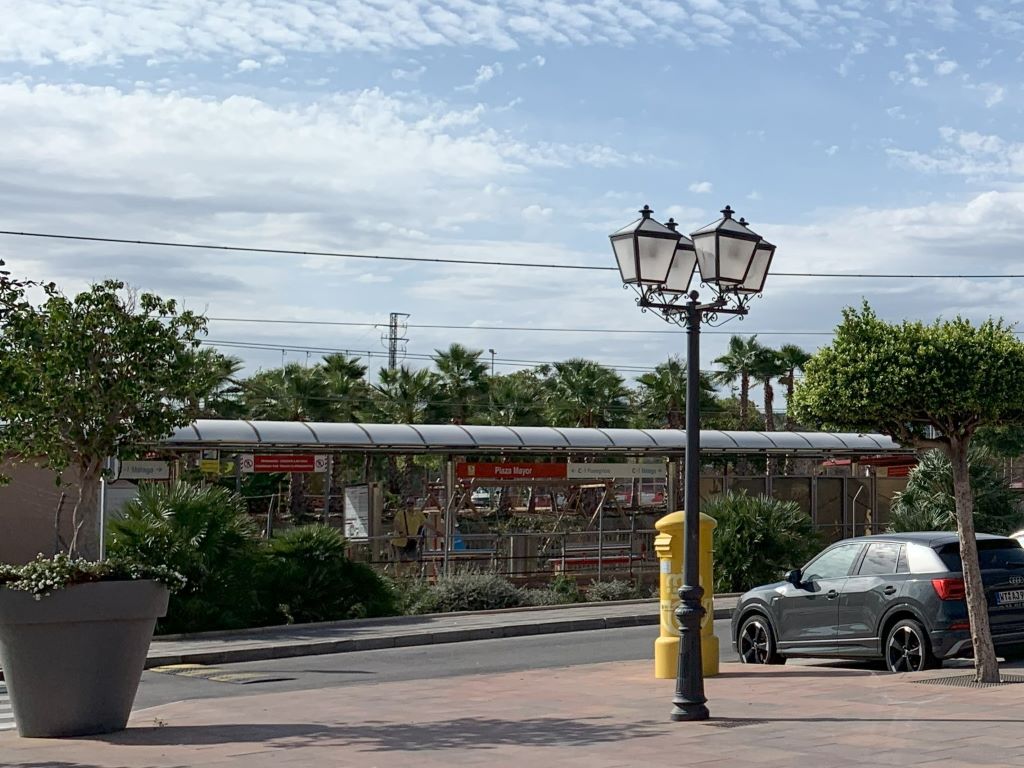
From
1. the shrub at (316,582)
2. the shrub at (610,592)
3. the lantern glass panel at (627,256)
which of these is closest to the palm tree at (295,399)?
the shrub at (610,592)

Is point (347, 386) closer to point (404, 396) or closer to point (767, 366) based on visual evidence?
point (404, 396)

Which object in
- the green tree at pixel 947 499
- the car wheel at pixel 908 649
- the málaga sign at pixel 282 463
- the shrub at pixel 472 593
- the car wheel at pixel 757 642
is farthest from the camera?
the green tree at pixel 947 499

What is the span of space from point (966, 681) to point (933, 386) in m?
2.75

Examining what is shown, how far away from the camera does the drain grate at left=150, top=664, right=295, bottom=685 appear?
15406 millimetres

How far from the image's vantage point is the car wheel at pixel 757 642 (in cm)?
1529

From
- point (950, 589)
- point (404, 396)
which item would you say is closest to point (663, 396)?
point (404, 396)

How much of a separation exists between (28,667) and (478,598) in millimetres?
13656

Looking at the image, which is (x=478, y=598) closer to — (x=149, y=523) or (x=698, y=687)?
(x=149, y=523)

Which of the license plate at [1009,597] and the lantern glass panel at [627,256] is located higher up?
the lantern glass panel at [627,256]

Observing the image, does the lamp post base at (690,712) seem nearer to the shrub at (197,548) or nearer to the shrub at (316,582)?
the shrub at (197,548)

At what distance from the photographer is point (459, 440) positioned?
2759 centimetres

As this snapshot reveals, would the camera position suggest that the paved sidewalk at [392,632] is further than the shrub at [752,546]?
No

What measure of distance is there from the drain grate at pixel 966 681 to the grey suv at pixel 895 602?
1.93 feet

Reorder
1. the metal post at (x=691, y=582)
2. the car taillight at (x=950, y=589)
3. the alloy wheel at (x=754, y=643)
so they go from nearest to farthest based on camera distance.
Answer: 1. the metal post at (x=691, y=582)
2. the car taillight at (x=950, y=589)
3. the alloy wheel at (x=754, y=643)
